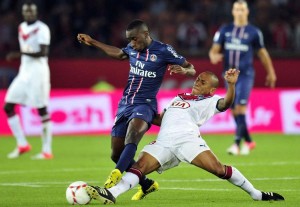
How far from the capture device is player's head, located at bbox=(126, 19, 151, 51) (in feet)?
36.1

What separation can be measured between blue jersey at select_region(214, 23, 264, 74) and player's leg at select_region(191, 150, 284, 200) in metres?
6.82

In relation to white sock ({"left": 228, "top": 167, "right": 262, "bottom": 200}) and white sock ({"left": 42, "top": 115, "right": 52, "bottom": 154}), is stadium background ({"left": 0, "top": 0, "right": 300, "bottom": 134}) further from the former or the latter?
white sock ({"left": 228, "top": 167, "right": 262, "bottom": 200})

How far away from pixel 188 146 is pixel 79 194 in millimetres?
1298

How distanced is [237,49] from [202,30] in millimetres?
7524

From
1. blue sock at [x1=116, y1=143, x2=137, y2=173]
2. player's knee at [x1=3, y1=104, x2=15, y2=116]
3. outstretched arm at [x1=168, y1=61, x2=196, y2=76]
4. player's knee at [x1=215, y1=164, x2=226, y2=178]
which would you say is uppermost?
outstretched arm at [x1=168, y1=61, x2=196, y2=76]

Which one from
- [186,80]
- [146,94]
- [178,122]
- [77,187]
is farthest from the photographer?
[186,80]

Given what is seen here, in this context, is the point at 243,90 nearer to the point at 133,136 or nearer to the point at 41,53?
the point at 41,53

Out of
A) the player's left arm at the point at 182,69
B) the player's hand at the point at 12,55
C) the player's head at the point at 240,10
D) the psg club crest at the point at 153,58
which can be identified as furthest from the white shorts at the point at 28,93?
the player's left arm at the point at 182,69

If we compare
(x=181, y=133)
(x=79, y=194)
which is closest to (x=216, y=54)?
(x=181, y=133)

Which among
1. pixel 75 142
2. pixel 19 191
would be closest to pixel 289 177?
pixel 19 191

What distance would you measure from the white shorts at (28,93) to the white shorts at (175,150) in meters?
6.58

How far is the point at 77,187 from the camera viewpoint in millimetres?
9922

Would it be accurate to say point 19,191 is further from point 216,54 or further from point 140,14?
point 140,14

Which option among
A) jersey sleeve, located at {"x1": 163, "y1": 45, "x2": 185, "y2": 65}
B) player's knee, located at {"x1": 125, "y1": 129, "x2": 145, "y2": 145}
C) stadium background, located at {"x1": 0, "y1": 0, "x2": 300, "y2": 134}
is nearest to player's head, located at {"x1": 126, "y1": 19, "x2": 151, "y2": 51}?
jersey sleeve, located at {"x1": 163, "y1": 45, "x2": 185, "y2": 65}
